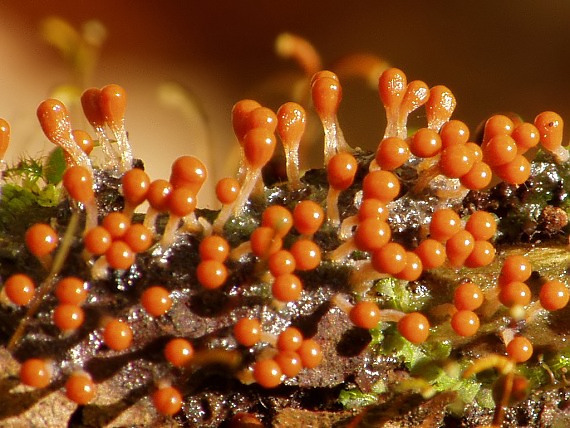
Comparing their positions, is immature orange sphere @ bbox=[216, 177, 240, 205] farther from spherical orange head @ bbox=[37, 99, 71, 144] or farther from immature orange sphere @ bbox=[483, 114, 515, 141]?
immature orange sphere @ bbox=[483, 114, 515, 141]

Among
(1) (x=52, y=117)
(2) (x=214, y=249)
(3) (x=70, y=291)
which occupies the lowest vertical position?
(3) (x=70, y=291)

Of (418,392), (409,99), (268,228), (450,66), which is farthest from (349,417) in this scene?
(450,66)

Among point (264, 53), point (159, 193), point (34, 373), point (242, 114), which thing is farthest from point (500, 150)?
point (264, 53)

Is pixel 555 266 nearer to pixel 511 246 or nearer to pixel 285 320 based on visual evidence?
pixel 511 246

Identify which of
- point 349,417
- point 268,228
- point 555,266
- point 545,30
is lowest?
point 349,417

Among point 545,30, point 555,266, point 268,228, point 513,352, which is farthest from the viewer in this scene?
point 545,30

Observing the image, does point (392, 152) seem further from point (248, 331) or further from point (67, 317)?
point (67, 317)
